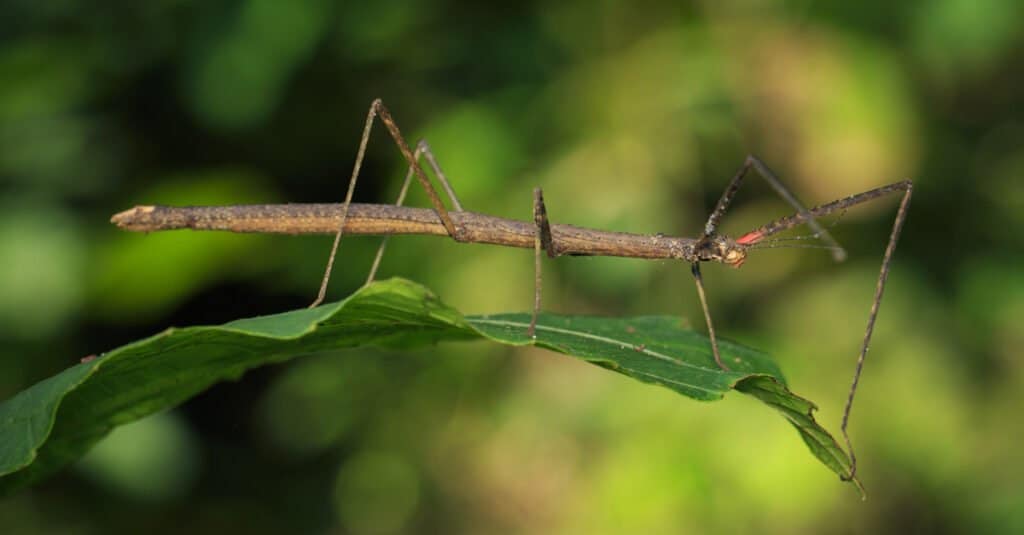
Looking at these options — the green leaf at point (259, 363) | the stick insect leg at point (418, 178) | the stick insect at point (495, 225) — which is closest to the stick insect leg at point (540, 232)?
the stick insect at point (495, 225)

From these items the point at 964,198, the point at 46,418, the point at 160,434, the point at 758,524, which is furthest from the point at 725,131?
the point at 46,418

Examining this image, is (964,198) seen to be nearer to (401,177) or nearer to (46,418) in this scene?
(401,177)

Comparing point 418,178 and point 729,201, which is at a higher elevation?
point 729,201

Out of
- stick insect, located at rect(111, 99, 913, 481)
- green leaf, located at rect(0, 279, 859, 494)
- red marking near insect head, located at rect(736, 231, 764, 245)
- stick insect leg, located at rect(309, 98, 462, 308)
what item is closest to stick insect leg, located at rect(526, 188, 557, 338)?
stick insect, located at rect(111, 99, 913, 481)

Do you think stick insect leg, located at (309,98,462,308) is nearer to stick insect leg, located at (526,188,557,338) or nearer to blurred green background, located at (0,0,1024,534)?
stick insect leg, located at (526,188,557,338)

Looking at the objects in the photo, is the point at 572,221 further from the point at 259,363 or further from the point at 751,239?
the point at 259,363

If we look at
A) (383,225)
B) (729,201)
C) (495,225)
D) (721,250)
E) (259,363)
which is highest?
(729,201)

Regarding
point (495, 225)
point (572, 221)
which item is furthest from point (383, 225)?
point (572, 221)
